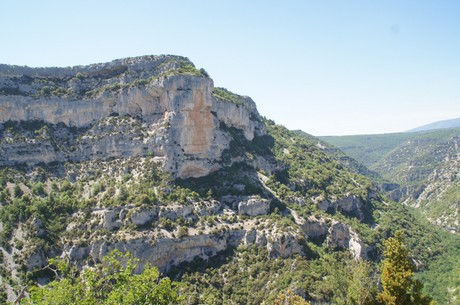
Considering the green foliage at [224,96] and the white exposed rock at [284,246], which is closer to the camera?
the white exposed rock at [284,246]

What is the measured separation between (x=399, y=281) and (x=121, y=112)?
6821 centimetres

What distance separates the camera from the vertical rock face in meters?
72.5

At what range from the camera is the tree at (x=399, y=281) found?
79.4 feet

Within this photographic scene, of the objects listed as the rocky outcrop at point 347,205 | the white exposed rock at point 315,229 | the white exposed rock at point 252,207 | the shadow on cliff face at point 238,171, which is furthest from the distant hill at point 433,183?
the white exposed rock at point 252,207

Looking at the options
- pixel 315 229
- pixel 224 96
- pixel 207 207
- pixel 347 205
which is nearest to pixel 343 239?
pixel 315 229

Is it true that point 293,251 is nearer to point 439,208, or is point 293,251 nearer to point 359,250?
point 359,250

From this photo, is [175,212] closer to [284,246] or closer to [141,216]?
[141,216]

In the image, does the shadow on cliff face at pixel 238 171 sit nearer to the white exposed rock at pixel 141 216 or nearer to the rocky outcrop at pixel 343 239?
the white exposed rock at pixel 141 216

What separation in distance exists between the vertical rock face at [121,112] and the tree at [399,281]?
4998 centimetres

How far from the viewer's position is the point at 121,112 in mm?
80375

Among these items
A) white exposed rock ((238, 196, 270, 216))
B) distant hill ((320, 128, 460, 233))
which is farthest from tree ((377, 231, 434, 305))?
distant hill ((320, 128, 460, 233))

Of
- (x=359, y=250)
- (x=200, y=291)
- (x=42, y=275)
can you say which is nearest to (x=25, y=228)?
(x=42, y=275)

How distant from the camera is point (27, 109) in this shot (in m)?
78.4

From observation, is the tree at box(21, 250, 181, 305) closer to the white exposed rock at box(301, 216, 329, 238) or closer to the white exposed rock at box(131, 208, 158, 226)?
the white exposed rock at box(131, 208, 158, 226)
